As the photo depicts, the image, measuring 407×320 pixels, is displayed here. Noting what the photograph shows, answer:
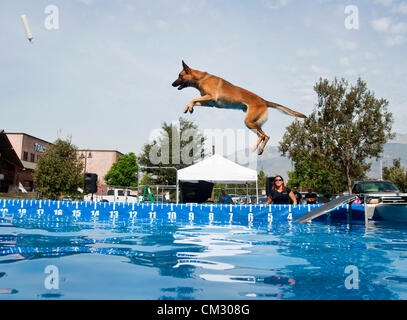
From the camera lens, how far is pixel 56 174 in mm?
23734

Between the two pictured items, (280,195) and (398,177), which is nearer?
(280,195)

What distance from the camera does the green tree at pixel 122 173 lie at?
2416 inches

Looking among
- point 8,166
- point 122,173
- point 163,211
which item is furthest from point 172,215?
point 122,173

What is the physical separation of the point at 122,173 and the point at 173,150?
109 ft

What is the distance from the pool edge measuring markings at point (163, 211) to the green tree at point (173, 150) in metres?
20.9

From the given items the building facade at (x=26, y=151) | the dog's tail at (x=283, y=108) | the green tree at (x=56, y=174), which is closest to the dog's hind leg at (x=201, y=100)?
the dog's tail at (x=283, y=108)

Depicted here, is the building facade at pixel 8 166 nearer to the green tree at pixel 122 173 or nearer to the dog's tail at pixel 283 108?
the green tree at pixel 122 173

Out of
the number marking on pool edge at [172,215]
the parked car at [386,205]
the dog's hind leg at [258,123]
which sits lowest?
the number marking on pool edge at [172,215]

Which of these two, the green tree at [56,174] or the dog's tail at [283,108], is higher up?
the dog's tail at [283,108]

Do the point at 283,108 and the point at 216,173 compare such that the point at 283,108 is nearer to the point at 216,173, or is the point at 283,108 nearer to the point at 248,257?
the point at 216,173

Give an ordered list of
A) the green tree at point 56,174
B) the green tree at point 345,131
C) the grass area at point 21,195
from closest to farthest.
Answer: the green tree at point 345,131, the green tree at point 56,174, the grass area at point 21,195
